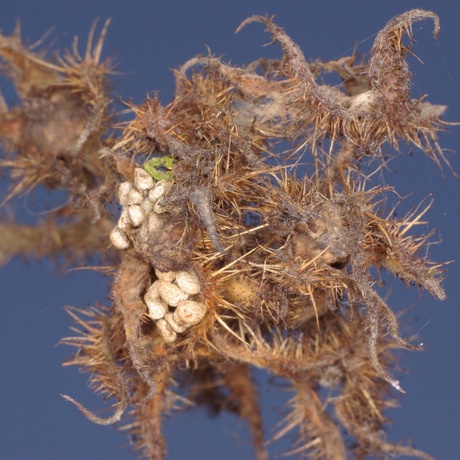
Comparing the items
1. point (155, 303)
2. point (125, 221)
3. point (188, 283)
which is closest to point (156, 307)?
point (155, 303)

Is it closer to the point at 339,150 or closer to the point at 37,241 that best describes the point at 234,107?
the point at 339,150

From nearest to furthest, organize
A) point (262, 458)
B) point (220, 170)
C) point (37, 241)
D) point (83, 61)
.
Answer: point (220, 170)
point (83, 61)
point (37, 241)
point (262, 458)

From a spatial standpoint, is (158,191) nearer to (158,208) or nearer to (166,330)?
(158,208)

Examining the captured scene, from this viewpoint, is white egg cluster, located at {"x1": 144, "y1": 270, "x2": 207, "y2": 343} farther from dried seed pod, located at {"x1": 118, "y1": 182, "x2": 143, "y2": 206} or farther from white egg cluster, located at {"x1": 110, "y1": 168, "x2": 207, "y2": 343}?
dried seed pod, located at {"x1": 118, "y1": 182, "x2": 143, "y2": 206}

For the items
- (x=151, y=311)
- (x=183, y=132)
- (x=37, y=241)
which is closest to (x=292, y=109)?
(x=183, y=132)

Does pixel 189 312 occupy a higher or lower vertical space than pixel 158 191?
lower

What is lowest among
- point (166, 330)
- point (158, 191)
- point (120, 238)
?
point (166, 330)

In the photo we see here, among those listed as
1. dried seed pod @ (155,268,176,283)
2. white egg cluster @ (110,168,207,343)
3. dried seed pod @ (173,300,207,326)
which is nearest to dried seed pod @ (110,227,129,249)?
white egg cluster @ (110,168,207,343)
